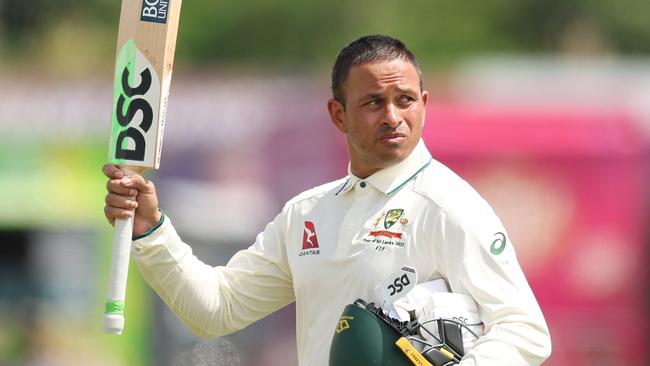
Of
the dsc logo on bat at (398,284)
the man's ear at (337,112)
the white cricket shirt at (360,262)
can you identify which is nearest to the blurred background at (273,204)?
the white cricket shirt at (360,262)

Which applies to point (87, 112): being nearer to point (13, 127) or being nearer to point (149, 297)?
point (13, 127)

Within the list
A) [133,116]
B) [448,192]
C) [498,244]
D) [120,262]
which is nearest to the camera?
[498,244]

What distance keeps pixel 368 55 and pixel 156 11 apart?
73cm

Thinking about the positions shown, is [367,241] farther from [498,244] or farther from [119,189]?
[119,189]

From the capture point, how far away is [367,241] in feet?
15.0

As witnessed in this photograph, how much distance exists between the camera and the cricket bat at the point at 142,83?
4727 millimetres

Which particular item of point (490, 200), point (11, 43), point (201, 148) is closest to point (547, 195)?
point (490, 200)

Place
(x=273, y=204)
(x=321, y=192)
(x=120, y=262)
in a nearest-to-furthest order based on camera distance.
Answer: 1. (x=120, y=262)
2. (x=321, y=192)
3. (x=273, y=204)

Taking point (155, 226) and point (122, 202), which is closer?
point (122, 202)

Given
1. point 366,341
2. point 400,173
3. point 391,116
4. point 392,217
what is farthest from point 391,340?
point 391,116

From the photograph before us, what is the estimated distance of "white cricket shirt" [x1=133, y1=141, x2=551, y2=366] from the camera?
14.2ft

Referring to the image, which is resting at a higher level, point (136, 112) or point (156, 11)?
point (156, 11)

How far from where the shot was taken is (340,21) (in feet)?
82.4

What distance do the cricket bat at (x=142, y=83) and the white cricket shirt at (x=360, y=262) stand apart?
274 mm
